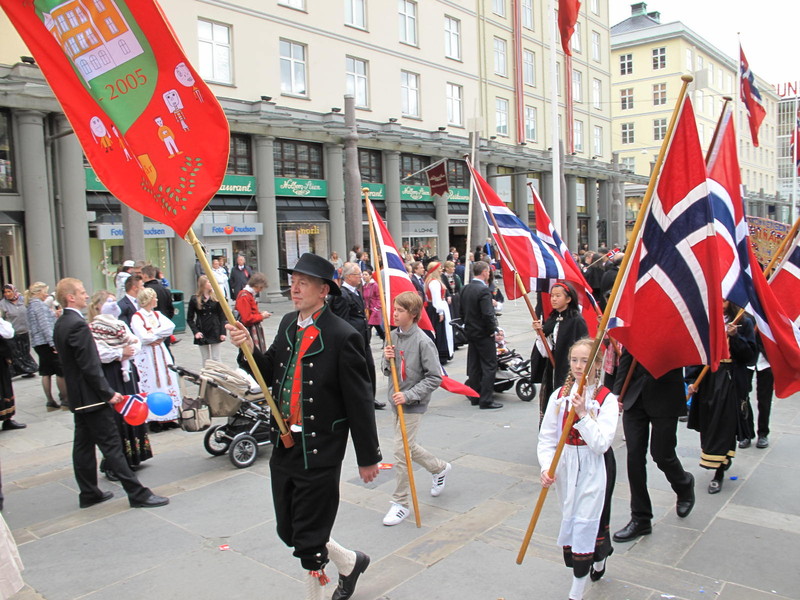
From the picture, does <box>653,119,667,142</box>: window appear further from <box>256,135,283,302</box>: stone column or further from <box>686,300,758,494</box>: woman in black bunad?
<box>686,300,758,494</box>: woman in black bunad

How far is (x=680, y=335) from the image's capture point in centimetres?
416

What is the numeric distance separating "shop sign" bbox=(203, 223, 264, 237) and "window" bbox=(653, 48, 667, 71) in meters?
48.9

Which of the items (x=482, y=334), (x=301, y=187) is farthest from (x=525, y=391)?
(x=301, y=187)

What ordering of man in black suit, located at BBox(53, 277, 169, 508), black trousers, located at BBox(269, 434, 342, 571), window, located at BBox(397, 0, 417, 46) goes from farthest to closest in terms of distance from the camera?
window, located at BBox(397, 0, 417, 46) → man in black suit, located at BBox(53, 277, 169, 508) → black trousers, located at BBox(269, 434, 342, 571)

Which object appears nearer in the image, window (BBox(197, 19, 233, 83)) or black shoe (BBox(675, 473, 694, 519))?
black shoe (BBox(675, 473, 694, 519))

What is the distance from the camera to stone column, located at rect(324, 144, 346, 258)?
25.2m

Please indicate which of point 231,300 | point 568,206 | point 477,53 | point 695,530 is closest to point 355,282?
point 695,530

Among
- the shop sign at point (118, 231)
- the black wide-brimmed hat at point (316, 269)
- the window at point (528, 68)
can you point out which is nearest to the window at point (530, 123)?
the window at point (528, 68)

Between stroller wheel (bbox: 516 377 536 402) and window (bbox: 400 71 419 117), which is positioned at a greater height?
window (bbox: 400 71 419 117)

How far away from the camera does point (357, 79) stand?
87.7ft

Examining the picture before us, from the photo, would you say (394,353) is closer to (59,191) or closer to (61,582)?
(61,582)

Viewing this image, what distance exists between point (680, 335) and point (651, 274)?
0.42 meters

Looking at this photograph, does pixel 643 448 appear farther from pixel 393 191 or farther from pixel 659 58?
pixel 659 58

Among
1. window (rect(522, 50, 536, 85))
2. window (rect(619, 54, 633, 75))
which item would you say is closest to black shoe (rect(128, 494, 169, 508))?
window (rect(522, 50, 536, 85))
